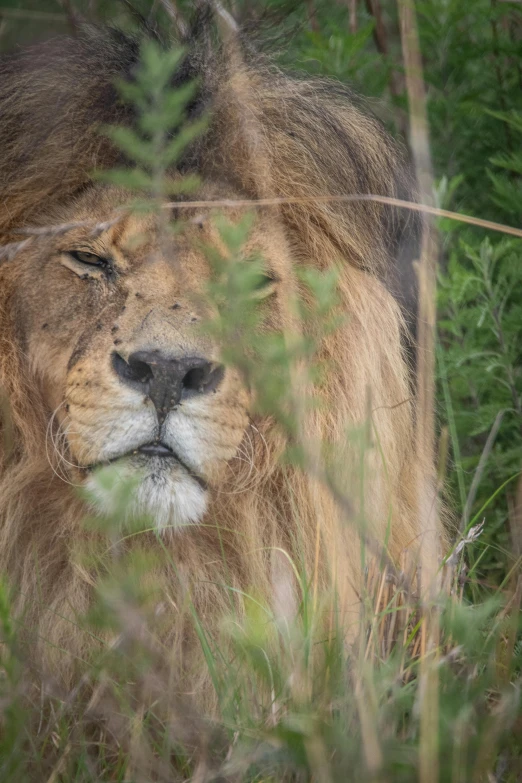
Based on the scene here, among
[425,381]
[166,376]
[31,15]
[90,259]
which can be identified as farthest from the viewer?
[31,15]

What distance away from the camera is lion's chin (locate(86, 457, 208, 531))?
219 centimetres

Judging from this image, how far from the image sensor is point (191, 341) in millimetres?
2252

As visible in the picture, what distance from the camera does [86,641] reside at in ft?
7.84

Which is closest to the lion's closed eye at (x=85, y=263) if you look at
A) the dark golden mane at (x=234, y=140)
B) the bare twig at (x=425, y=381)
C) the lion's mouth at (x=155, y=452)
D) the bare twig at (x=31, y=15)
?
the dark golden mane at (x=234, y=140)

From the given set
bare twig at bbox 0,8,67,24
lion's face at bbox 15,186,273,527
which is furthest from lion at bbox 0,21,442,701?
bare twig at bbox 0,8,67,24

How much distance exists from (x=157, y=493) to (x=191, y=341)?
36cm

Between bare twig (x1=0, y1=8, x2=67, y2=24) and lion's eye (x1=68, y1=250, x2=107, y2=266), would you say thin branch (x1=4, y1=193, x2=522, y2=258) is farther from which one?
bare twig (x1=0, y1=8, x2=67, y2=24)

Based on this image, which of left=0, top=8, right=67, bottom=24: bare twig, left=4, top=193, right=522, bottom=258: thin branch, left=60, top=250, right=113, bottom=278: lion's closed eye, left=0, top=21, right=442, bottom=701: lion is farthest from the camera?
left=0, top=8, right=67, bottom=24: bare twig

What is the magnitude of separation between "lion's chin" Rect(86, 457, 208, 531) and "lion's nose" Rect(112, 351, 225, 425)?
0.40ft

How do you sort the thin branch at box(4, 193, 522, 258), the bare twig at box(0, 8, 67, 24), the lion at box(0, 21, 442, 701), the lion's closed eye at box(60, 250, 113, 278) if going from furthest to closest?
1. the bare twig at box(0, 8, 67, 24)
2. the lion's closed eye at box(60, 250, 113, 278)
3. the lion at box(0, 21, 442, 701)
4. the thin branch at box(4, 193, 522, 258)

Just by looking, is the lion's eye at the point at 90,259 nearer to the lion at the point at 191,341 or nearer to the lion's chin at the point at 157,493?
the lion at the point at 191,341

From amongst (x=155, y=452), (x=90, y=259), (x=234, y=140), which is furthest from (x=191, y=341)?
(x=234, y=140)

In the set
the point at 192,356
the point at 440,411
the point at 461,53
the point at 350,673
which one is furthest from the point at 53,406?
the point at 461,53

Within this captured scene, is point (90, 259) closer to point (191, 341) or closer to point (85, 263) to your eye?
point (85, 263)
